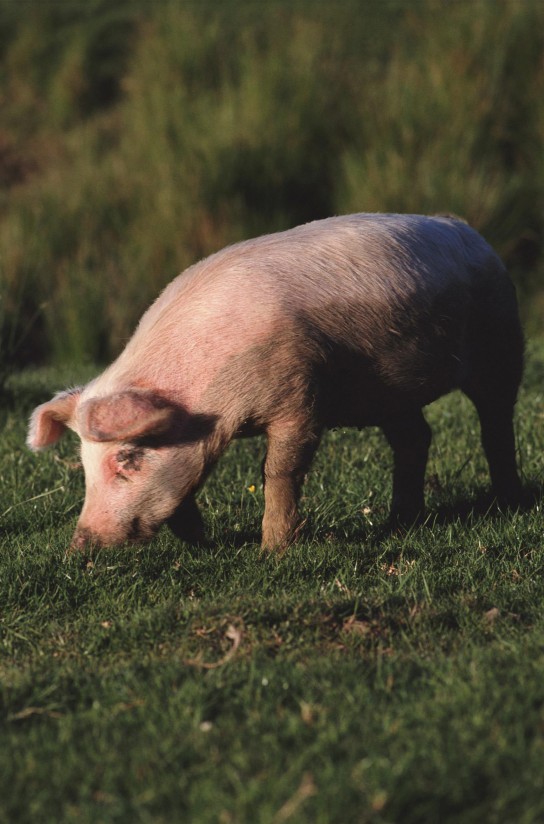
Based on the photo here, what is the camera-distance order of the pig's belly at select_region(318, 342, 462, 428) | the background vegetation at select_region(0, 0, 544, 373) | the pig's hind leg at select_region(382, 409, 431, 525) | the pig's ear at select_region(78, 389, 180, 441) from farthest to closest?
1. the background vegetation at select_region(0, 0, 544, 373)
2. the pig's hind leg at select_region(382, 409, 431, 525)
3. the pig's belly at select_region(318, 342, 462, 428)
4. the pig's ear at select_region(78, 389, 180, 441)

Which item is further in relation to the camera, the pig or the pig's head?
the pig

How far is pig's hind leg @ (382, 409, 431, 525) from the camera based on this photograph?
204 inches

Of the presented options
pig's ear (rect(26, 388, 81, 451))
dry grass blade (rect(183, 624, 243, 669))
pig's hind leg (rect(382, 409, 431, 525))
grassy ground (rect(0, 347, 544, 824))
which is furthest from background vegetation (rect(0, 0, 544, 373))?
dry grass blade (rect(183, 624, 243, 669))

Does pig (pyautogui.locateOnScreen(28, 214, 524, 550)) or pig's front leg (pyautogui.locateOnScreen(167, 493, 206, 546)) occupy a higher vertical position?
pig (pyautogui.locateOnScreen(28, 214, 524, 550))

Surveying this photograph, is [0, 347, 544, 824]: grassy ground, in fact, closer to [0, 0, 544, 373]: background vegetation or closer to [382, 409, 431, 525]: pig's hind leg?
[382, 409, 431, 525]: pig's hind leg

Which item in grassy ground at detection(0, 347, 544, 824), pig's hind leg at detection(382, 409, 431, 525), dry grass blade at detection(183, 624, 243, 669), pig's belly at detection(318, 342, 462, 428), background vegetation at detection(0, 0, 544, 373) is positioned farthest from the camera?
background vegetation at detection(0, 0, 544, 373)

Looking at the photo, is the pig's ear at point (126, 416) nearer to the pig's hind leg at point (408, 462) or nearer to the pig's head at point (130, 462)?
the pig's head at point (130, 462)

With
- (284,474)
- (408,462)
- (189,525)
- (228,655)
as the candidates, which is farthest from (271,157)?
(228,655)

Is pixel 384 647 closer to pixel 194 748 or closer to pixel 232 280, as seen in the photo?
pixel 194 748

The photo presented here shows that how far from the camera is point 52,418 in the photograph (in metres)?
4.73

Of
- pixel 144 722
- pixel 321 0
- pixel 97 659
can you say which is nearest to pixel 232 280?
pixel 97 659

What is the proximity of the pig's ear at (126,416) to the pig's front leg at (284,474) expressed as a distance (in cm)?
44

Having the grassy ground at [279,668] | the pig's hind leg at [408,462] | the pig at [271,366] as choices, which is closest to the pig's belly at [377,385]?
the pig at [271,366]

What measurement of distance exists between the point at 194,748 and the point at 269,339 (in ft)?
6.12
